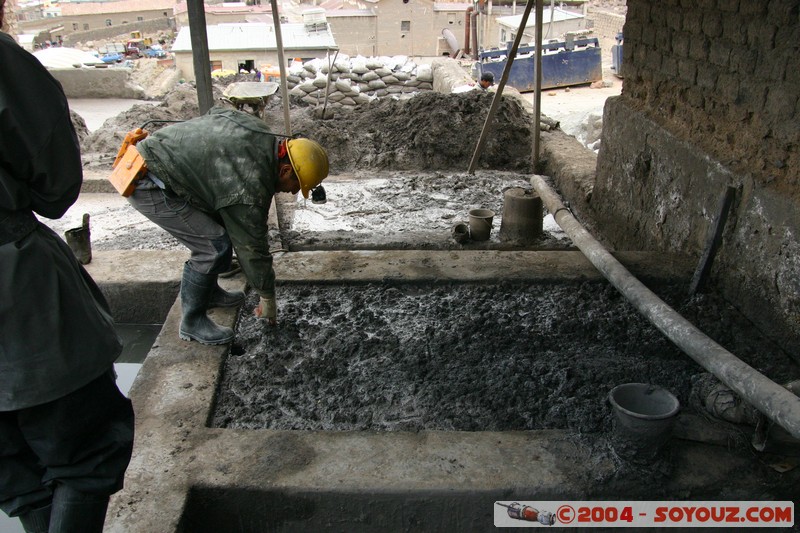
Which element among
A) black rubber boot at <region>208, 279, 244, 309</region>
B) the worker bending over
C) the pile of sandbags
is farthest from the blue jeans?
the pile of sandbags

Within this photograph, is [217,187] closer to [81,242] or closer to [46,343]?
[46,343]

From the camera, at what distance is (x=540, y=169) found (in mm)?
8094

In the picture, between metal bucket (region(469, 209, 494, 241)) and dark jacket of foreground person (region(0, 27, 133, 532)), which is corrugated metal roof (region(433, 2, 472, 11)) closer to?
metal bucket (region(469, 209, 494, 241))

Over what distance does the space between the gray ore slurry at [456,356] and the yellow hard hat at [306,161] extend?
974mm

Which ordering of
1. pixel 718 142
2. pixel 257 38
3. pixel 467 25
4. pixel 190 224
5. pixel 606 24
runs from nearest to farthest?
pixel 190 224 < pixel 718 142 < pixel 257 38 < pixel 606 24 < pixel 467 25

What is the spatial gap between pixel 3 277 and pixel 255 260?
1.64 meters

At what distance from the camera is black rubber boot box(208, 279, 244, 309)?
160 inches

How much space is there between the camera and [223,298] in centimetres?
409

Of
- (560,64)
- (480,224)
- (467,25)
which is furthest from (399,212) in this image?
(467,25)

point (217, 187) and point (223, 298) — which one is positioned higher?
point (217, 187)

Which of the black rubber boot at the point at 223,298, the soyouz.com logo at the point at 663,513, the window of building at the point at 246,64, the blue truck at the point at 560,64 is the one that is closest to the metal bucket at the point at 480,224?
the black rubber boot at the point at 223,298

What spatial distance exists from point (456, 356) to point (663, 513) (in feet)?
4.45

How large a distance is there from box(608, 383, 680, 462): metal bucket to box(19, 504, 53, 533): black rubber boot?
6.99ft

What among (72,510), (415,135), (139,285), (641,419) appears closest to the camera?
(72,510)
